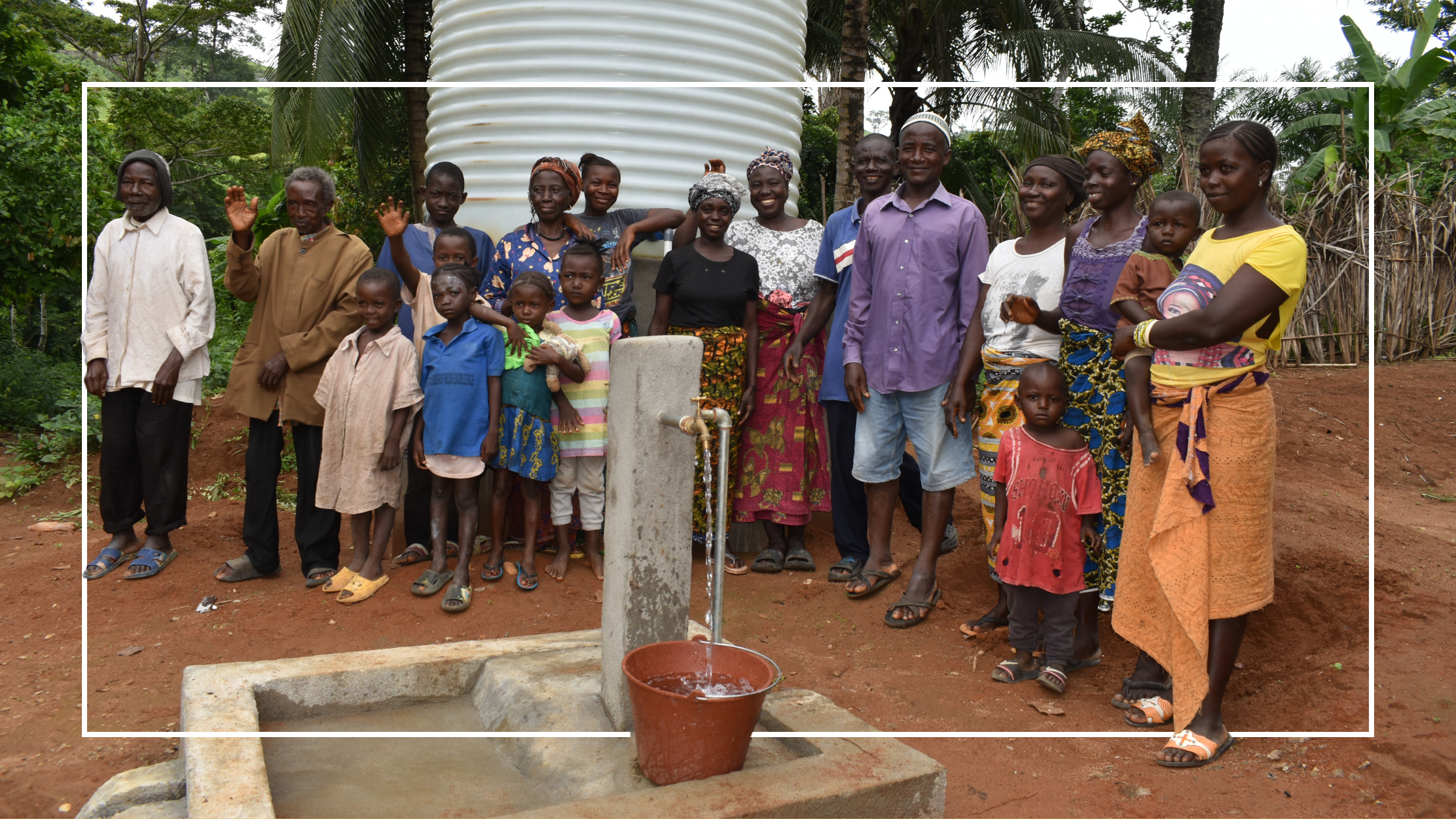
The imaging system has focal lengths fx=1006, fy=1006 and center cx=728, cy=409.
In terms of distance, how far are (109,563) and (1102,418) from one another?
14.1 ft

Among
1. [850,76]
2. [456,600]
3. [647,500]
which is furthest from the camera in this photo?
[850,76]

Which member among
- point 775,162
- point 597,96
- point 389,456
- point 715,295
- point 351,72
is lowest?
point 389,456

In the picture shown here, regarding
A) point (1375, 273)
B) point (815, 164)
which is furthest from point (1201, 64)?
point (815, 164)

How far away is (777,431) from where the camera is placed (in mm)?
4695

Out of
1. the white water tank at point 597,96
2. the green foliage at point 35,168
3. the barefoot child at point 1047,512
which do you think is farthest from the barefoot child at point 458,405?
the green foliage at point 35,168

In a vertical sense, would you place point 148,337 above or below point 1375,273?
below

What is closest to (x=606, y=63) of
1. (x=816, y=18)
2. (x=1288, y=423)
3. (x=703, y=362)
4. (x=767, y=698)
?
(x=703, y=362)

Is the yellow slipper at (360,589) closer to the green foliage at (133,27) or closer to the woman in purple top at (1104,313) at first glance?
the woman in purple top at (1104,313)

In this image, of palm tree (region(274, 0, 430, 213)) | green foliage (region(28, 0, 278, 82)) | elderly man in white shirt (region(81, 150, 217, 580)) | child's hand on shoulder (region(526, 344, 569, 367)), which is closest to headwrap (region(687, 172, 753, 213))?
child's hand on shoulder (region(526, 344, 569, 367))

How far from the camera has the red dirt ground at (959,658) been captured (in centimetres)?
275

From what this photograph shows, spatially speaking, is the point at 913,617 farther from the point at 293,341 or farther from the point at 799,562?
the point at 293,341

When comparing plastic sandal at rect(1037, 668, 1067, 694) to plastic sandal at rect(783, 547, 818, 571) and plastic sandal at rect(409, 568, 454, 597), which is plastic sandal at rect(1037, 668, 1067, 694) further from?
plastic sandal at rect(409, 568, 454, 597)

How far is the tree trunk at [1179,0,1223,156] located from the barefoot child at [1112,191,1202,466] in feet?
29.4

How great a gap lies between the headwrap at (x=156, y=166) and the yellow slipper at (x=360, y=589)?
1.93 meters
